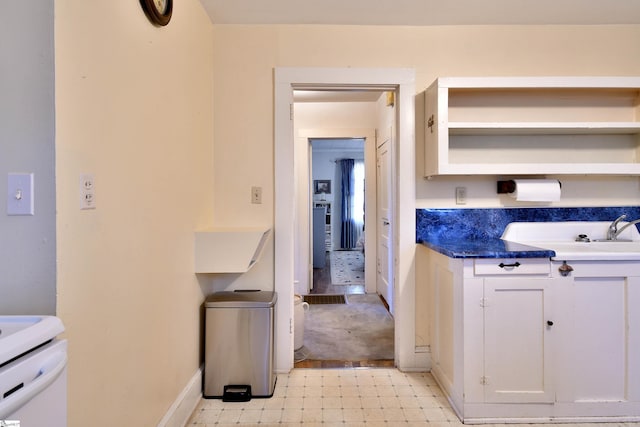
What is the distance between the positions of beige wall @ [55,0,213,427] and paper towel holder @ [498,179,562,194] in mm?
1895

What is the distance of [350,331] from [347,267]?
281cm

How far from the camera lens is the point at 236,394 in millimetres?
1837

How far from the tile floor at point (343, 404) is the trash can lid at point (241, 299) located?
54 cm

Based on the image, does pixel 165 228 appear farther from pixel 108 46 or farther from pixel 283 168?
pixel 283 168

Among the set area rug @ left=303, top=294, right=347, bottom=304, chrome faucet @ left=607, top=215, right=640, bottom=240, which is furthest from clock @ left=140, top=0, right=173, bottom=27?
→ area rug @ left=303, top=294, right=347, bottom=304

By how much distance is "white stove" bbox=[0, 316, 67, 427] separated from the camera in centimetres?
59

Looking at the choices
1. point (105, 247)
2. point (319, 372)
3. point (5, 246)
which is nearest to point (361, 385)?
point (319, 372)

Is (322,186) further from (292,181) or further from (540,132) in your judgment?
(540,132)

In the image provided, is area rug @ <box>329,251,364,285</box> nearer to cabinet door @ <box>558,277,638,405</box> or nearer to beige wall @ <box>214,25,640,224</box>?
beige wall @ <box>214,25,640,224</box>

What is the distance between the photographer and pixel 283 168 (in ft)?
6.95

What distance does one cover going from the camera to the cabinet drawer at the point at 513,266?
158cm

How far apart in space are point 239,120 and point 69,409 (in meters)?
→ 1.69

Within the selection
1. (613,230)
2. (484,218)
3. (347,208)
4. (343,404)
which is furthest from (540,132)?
(347,208)

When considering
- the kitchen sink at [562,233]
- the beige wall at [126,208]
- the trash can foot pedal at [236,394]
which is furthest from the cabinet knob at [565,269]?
the beige wall at [126,208]
